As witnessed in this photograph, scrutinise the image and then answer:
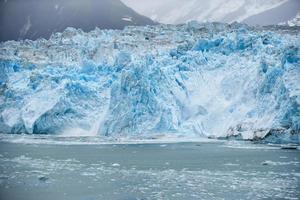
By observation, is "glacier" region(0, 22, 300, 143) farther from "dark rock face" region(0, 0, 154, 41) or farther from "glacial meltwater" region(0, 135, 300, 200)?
"dark rock face" region(0, 0, 154, 41)

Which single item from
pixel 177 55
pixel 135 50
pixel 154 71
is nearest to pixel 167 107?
pixel 154 71

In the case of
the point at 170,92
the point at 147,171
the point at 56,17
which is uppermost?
the point at 56,17

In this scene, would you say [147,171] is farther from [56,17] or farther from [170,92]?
[56,17]

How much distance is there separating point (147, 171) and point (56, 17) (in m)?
55.3

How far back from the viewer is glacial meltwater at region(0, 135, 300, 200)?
12.6 meters

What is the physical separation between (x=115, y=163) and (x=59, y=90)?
1291cm

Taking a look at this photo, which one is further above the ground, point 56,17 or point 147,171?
Answer: point 56,17

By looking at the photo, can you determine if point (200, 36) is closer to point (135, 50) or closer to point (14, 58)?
point (135, 50)

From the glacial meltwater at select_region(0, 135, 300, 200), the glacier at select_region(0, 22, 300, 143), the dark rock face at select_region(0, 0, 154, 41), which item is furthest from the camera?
the dark rock face at select_region(0, 0, 154, 41)

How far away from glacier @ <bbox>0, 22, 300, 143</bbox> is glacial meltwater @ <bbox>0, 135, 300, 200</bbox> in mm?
1922

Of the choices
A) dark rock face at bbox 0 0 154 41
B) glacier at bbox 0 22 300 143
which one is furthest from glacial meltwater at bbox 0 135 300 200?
dark rock face at bbox 0 0 154 41

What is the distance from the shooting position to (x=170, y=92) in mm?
28984

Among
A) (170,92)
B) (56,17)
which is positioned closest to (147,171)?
(170,92)

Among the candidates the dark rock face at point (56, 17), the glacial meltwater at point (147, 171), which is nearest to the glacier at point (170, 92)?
the glacial meltwater at point (147, 171)
